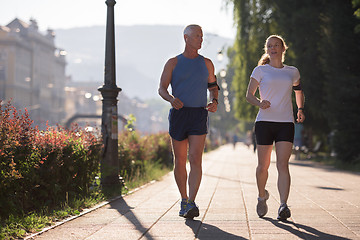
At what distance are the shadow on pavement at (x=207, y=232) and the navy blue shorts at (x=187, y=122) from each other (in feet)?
3.11

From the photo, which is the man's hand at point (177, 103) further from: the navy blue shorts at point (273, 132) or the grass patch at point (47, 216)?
the grass patch at point (47, 216)

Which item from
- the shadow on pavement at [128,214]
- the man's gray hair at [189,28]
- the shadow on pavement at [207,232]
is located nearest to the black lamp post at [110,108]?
the shadow on pavement at [128,214]

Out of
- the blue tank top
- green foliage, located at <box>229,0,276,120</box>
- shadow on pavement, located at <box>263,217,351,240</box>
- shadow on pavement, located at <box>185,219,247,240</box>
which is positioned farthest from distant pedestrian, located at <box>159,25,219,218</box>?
green foliage, located at <box>229,0,276,120</box>

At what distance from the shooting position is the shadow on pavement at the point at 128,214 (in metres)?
6.16

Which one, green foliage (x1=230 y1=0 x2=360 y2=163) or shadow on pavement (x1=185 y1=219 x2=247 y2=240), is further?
green foliage (x1=230 y1=0 x2=360 y2=163)

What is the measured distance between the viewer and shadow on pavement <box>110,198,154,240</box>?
6164 millimetres

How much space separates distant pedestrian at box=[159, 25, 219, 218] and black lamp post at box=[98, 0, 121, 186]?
13.8 feet

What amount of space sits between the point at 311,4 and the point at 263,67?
1788 centimetres

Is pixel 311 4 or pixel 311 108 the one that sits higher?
pixel 311 4

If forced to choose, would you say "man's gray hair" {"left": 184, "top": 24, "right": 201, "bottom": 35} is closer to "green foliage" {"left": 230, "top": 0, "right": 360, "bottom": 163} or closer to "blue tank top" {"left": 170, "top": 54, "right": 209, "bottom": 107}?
"blue tank top" {"left": 170, "top": 54, "right": 209, "bottom": 107}

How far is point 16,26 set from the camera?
11025 cm

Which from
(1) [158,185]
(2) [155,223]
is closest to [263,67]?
(2) [155,223]

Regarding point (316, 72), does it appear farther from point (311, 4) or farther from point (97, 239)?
point (97, 239)

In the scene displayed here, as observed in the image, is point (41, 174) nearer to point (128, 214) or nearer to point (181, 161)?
point (128, 214)
